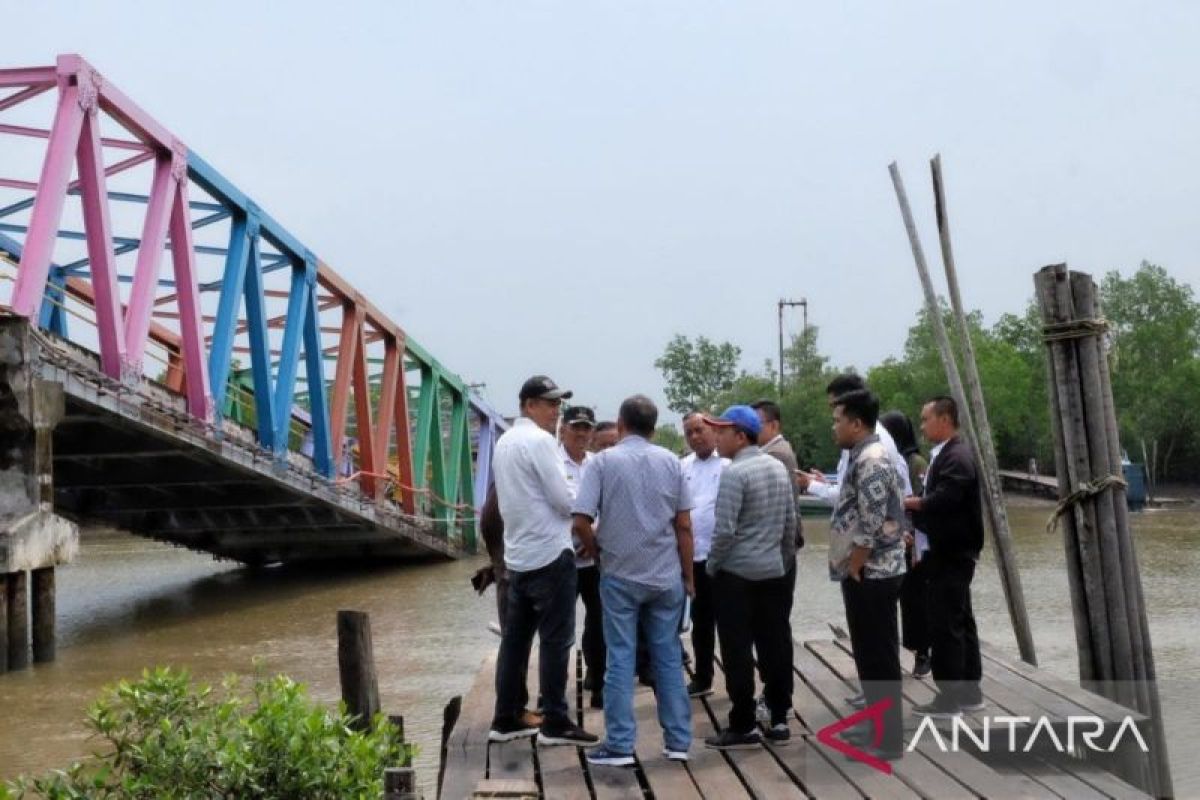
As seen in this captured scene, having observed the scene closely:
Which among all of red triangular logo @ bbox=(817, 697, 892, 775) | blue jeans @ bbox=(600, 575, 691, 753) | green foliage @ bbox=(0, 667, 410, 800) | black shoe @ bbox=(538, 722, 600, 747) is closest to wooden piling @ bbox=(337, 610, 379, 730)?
green foliage @ bbox=(0, 667, 410, 800)

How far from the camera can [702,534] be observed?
7.37 meters

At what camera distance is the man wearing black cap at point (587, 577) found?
721 cm

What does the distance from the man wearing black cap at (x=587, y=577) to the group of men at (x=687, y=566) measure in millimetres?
767

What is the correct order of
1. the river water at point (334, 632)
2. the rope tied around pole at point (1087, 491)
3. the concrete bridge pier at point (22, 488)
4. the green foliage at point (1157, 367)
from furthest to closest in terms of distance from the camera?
the green foliage at point (1157, 367), the concrete bridge pier at point (22, 488), the river water at point (334, 632), the rope tied around pole at point (1087, 491)

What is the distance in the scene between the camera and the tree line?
4775cm

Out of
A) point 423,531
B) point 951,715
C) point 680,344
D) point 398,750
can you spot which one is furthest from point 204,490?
point 680,344

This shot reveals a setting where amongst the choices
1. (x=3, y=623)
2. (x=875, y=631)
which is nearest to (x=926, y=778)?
(x=875, y=631)

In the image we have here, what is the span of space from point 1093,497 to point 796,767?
212 cm

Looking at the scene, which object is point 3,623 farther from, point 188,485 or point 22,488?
point 188,485

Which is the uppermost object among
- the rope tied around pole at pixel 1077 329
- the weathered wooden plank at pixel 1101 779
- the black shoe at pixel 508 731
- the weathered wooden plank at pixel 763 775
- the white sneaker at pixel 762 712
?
the rope tied around pole at pixel 1077 329

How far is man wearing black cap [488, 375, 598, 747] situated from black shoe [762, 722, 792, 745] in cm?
78

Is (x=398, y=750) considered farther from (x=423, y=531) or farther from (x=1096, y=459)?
(x=423, y=531)

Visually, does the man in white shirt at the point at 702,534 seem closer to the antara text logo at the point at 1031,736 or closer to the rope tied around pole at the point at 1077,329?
the antara text logo at the point at 1031,736

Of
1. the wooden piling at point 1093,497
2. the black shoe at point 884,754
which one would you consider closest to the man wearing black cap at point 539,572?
the black shoe at point 884,754
